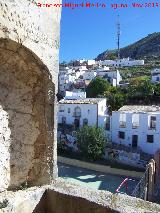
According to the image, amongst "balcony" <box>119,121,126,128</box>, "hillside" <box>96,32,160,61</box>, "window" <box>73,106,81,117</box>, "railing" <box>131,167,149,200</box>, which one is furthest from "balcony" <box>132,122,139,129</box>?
"hillside" <box>96,32,160,61</box>

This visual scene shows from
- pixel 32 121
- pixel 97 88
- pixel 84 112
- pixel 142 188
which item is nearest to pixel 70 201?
pixel 32 121

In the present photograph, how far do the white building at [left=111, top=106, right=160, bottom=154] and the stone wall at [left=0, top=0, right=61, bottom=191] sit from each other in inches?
732

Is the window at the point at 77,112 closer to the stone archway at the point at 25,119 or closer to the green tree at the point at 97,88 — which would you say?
the green tree at the point at 97,88

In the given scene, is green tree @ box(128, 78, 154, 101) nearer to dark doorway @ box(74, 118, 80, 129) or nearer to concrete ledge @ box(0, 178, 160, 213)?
dark doorway @ box(74, 118, 80, 129)

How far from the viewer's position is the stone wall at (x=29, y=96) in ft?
9.22

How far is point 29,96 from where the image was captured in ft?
10.6

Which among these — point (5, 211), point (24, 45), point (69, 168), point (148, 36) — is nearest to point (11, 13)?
point (24, 45)

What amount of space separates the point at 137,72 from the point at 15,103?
161 feet

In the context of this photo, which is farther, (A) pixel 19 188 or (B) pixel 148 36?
(B) pixel 148 36

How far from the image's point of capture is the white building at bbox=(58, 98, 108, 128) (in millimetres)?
24484

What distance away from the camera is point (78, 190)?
3059 millimetres

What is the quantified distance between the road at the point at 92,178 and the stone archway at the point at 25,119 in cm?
1417

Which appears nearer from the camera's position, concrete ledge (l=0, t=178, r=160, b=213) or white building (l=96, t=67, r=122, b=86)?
concrete ledge (l=0, t=178, r=160, b=213)

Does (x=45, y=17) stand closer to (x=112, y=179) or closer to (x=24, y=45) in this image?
(x=24, y=45)
